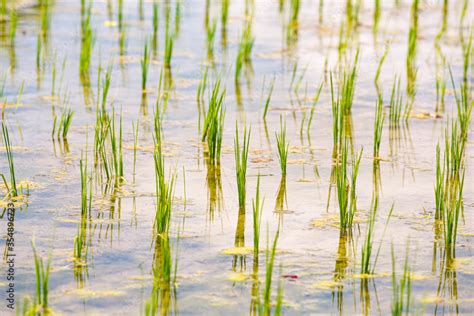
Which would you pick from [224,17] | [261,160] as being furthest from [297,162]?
[224,17]

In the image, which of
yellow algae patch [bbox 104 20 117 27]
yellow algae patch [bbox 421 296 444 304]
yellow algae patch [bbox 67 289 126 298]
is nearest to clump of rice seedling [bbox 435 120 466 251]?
yellow algae patch [bbox 421 296 444 304]

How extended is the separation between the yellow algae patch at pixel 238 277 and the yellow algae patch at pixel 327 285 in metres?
0.23

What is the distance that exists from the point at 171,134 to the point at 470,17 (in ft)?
13.0

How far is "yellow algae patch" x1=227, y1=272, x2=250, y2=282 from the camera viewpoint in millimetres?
3121

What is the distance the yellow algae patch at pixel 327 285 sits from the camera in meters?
3.07

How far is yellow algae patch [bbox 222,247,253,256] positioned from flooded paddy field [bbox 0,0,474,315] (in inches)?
0.4

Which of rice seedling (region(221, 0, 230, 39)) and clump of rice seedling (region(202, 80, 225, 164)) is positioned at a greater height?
rice seedling (region(221, 0, 230, 39))

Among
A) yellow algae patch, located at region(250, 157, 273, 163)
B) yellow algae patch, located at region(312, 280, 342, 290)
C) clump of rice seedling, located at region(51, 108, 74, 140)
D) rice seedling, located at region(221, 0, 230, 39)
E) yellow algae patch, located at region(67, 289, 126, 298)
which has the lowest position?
yellow algae patch, located at region(67, 289, 126, 298)

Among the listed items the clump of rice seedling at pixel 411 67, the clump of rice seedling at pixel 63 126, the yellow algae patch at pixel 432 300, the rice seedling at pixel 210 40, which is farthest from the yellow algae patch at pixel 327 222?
the rice seedling at pixel 210 40

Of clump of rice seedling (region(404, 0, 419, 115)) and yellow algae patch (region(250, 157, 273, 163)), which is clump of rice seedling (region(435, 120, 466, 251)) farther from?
clump of rice seedling (region(404, 0, 419, 115))

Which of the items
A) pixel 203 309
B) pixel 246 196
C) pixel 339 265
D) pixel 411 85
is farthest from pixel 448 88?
pixel 203 309

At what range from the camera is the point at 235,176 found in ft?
13.8

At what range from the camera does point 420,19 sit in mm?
7773

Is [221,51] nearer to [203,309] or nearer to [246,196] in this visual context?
[246,196]
